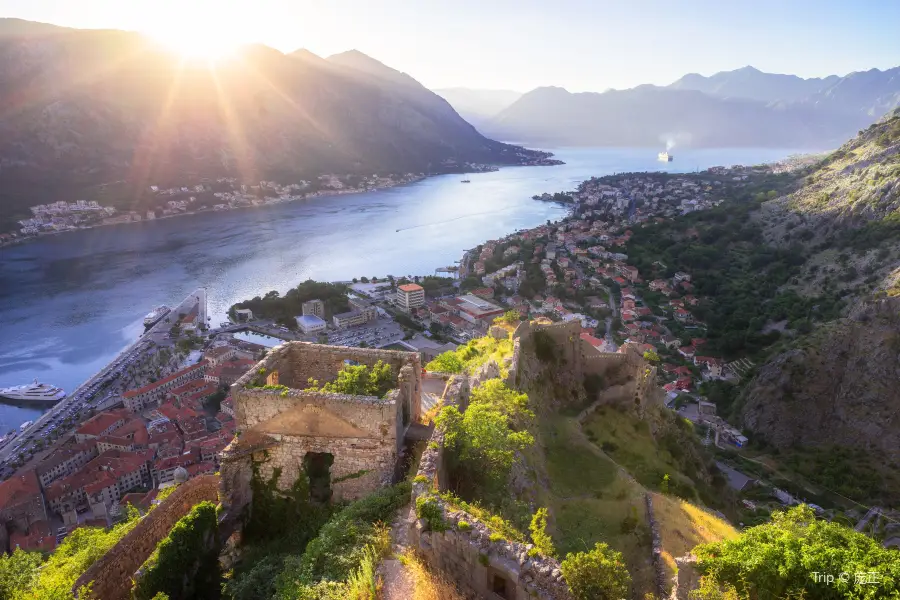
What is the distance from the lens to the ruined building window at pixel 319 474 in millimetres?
8359

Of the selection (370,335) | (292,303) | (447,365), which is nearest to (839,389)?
(447,365)

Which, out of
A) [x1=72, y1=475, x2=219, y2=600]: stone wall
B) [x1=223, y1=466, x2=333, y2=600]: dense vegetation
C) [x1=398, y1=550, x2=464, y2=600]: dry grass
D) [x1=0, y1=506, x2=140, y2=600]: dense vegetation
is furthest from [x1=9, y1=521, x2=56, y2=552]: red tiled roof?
[x1=398, y1=550, x2=464, y2=600]: dry grass

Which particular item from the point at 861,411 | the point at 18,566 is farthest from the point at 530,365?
the point at 861,411

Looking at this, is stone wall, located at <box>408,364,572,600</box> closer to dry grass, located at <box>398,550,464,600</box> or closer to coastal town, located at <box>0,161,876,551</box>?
dry grass, located at <box>398,550,464,600</box>

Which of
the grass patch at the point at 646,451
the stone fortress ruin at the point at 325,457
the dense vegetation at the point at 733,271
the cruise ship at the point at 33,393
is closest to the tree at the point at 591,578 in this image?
the stone fortress ruin at the point at 325,457

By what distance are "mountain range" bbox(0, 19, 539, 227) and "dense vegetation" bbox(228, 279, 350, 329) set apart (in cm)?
6210

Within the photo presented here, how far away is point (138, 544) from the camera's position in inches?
323

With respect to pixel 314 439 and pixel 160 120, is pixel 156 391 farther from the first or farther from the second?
pixel 160 120

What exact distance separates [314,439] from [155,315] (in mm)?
52845

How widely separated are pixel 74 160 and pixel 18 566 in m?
119

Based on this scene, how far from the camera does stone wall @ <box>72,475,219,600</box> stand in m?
7.48

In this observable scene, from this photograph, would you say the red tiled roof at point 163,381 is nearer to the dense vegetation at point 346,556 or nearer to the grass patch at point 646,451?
the grass patch at point 646,451

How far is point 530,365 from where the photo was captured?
48.0 ft

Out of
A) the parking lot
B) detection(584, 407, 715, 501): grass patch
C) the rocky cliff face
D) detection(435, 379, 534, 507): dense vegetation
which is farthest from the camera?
the parking lot
